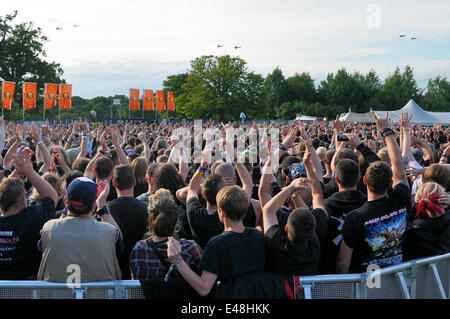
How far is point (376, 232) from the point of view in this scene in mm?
3629

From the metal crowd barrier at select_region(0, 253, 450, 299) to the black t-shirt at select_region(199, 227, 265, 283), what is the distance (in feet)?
1.30

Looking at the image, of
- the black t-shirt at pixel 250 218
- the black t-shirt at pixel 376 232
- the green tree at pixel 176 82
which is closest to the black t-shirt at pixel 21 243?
the black t-shirt at pixel 250 218

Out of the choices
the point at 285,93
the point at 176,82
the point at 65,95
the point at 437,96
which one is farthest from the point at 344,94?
the point at 65,95

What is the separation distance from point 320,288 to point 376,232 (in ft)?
2.70

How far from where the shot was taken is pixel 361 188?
595 centimetres

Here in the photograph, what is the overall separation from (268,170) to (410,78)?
325 ft

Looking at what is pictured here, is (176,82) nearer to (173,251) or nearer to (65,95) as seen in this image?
(65,95)

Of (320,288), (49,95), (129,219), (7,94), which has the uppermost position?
Result: (49,95)

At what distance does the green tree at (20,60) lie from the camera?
54.7 meters

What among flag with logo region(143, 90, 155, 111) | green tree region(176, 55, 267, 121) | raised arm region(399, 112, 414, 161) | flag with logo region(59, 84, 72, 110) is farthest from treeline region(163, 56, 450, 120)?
raised arm region(399, 112, 414, 161)

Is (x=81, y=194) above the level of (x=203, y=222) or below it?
above

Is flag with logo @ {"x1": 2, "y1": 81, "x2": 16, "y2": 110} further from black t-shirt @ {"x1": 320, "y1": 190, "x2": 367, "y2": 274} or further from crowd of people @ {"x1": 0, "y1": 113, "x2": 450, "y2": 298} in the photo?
black t-shirt @ {"x1": 320, "y1": 190, "x2": 367, "y2": 274}

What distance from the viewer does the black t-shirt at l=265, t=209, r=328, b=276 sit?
3.16 m

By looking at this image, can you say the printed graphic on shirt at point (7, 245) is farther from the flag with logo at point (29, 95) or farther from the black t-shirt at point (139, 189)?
the flag with logo at point (29, 95)
